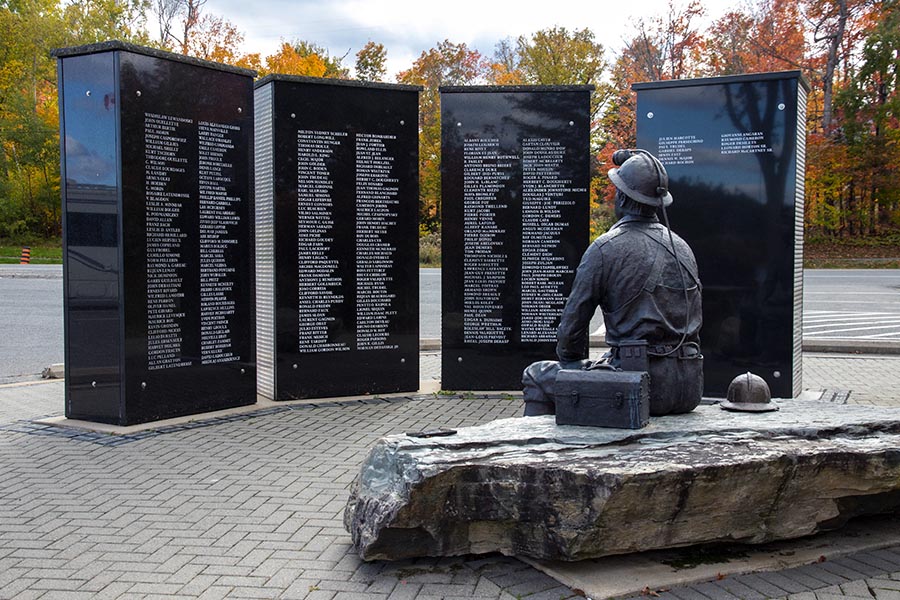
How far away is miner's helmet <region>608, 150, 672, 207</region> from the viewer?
17.4 ft

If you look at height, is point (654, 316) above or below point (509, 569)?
above

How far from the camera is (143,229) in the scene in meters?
8.38

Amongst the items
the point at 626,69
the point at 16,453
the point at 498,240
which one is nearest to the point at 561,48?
the point at 626,69

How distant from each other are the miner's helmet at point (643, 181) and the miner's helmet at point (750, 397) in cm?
135

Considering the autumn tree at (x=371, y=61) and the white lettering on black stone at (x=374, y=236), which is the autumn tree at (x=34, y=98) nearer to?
the autumn tree at (x=371, y=61)

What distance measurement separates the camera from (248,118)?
9.41 m

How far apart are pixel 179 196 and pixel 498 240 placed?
3.77 metres

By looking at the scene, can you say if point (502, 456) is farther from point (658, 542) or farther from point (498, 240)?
point (498, 240)

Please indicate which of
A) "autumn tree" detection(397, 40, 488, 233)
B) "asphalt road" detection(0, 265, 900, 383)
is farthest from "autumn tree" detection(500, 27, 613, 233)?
"asphalt road" detection(0, 265, 900, 383)

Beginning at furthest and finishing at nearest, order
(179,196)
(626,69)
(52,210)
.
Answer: (52,210) → (626,69) → (179,196)

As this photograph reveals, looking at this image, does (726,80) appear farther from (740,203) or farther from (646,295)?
(646,295)

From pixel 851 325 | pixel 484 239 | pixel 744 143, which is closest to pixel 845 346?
pixel 851 325

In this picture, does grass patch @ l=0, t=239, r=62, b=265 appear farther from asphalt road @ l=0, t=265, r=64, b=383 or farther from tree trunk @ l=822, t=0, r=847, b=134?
tree trunk @ l=822, t=0, r=847, b=134

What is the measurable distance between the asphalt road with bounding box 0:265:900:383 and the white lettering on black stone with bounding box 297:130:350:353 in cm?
477
